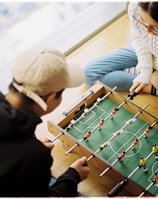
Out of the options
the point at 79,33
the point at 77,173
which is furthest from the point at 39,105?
the point at 79,33

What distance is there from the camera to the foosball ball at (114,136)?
1882 mm

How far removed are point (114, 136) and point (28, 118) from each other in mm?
711

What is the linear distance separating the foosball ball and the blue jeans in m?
0.18

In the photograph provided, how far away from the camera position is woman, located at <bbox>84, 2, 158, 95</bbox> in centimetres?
187

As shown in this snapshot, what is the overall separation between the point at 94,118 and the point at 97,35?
2.95 feet

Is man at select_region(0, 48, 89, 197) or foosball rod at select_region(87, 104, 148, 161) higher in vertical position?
man at select_region(0, 48, 89, 197)

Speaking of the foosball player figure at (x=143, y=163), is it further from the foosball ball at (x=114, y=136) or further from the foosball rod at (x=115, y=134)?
the foosball rod at (x=115, y=134)

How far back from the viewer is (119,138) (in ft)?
6.77

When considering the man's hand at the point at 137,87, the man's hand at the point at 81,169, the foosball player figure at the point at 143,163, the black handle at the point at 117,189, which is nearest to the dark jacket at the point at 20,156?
the man's hand at the point at 81,169

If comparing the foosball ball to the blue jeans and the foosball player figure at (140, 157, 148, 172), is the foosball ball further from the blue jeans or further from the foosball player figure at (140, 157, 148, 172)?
the blue jeans

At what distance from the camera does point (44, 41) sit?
2764 millimetres

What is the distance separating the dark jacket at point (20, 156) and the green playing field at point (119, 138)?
512 mm

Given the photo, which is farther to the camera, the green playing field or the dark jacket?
the green playing field

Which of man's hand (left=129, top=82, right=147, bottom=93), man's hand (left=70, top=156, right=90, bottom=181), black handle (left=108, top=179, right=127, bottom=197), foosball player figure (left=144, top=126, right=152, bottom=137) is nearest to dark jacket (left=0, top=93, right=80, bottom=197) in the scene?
man's hand (left=70, top=156, right=90, bottom=181)
